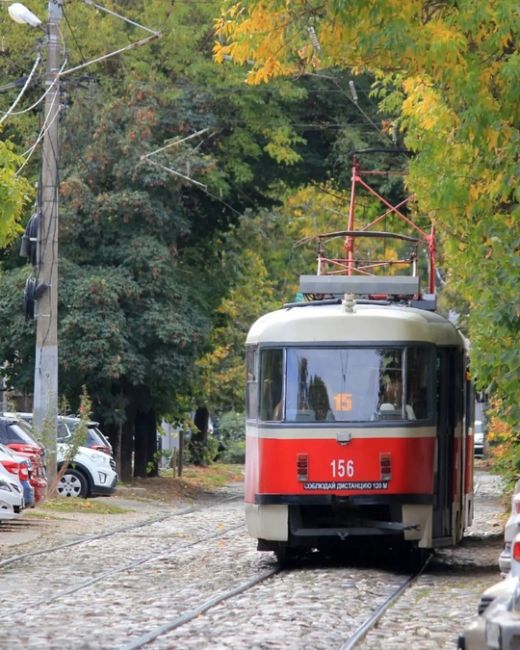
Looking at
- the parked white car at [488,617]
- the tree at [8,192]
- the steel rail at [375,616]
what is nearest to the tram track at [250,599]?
the steel rail at [375,616]

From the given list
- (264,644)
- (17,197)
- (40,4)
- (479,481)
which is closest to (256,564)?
(17,197)

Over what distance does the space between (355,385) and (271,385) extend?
38.1 inches

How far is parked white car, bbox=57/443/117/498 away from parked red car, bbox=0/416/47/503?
2.97 m

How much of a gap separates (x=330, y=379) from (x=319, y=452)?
0.85 metres

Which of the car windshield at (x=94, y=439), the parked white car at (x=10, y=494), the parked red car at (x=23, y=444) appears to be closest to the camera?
the parked white car at (x=10, y=494)

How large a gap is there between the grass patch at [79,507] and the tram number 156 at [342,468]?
11.9m

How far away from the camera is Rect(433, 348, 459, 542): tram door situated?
1881cm

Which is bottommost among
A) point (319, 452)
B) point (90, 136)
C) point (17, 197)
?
point (319, 452)

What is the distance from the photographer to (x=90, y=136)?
3781 centimetres

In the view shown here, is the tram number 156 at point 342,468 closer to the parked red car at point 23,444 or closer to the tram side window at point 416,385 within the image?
the tram side window at point 416,385

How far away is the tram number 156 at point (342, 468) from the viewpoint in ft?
59.1

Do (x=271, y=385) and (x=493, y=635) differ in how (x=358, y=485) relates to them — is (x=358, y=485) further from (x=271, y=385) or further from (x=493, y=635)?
(x=493, y=635)

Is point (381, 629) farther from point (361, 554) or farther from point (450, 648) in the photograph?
point (361, 554)

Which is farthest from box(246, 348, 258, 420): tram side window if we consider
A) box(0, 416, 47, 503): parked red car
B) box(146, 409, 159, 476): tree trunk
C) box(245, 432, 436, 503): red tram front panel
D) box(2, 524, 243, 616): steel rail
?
box(146, 409, 159, 476): tree trunk
